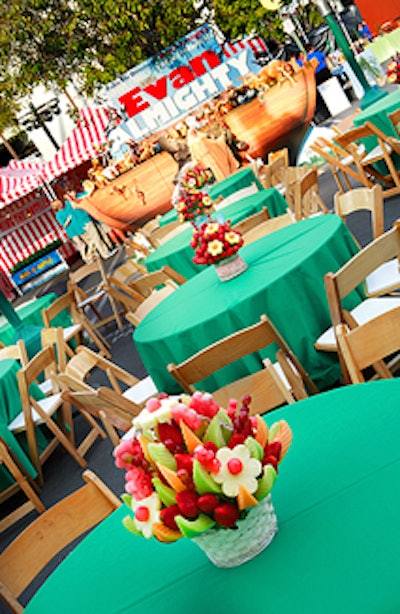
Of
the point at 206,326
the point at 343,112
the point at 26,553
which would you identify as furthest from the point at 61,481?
the point at 343,112

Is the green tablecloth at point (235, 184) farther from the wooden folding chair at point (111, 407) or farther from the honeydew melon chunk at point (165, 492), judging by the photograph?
the honeydew melon chunk at point (165, 492)

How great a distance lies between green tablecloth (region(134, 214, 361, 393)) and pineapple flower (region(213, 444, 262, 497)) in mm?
2422

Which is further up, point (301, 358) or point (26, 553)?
point (26, 553)

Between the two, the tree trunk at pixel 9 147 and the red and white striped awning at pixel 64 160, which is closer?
the red and white striped awning at pixel 64 160

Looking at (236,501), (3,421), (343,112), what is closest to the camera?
(236,501)

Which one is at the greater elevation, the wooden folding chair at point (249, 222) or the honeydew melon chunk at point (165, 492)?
the honeydew melon chunk at point (165, 492)

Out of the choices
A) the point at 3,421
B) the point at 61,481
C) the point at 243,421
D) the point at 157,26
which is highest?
the point at 157,26

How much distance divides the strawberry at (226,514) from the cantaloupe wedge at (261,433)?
0.59ft

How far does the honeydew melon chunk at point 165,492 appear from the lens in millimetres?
1664

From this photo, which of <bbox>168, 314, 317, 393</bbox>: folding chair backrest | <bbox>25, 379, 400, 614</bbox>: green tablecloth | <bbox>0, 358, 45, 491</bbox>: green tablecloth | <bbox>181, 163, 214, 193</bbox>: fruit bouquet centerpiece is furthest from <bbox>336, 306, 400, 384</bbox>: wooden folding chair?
<bbox>181, 163, 214, 193</bbox>: fruit bouquet centerpiece

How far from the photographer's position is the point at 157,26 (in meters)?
18.2

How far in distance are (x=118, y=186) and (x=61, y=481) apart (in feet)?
34.2

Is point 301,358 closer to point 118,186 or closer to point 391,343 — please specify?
point 391,343

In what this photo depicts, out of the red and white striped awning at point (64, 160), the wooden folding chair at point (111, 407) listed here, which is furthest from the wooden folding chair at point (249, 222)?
the red and white striped awning at point (64, 160)
